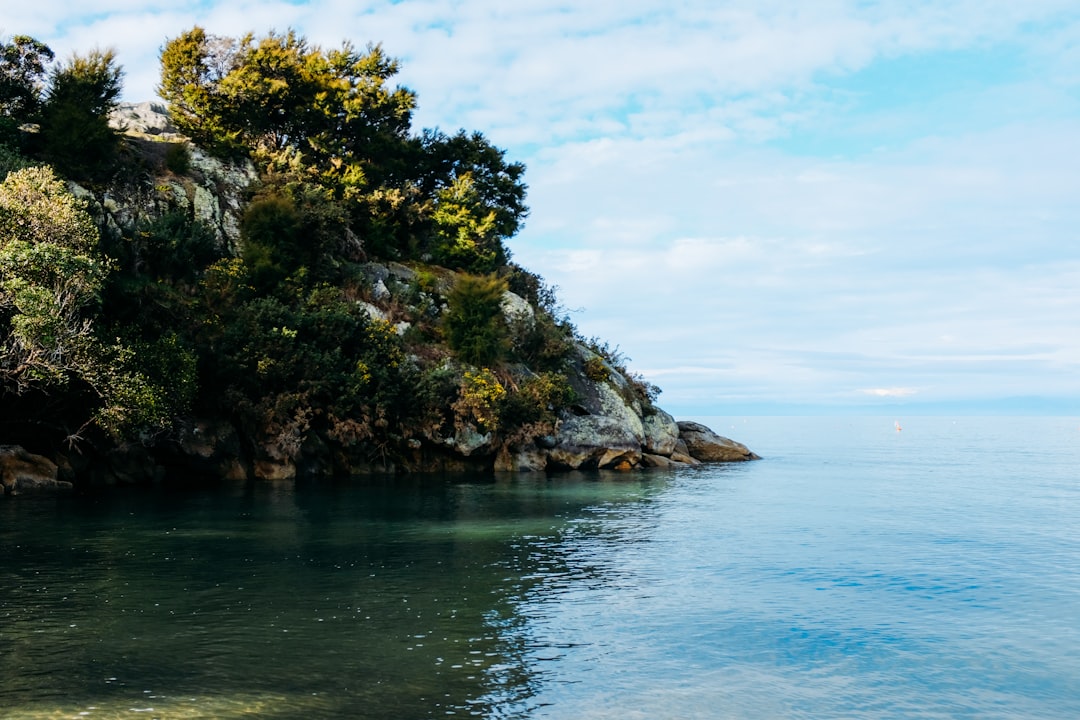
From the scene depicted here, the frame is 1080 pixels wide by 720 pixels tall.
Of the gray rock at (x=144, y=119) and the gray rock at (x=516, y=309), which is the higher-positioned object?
the gray rock at (x=144, y=119)

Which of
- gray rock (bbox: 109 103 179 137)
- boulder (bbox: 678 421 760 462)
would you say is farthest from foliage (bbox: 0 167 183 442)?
boulder (bbox: 678 421 760 462)

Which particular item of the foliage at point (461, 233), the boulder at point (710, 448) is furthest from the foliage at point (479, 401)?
the boulder at point (710, 448)

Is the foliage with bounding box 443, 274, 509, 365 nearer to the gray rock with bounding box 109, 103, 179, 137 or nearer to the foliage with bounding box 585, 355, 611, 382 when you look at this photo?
the foliage with bounding box 585, 355, 611, 382

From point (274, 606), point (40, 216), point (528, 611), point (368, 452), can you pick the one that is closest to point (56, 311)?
point (40, 216)

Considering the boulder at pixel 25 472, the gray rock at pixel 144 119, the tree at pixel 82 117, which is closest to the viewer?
the boulder at pixel 25 472

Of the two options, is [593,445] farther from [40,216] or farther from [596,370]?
[40,216]

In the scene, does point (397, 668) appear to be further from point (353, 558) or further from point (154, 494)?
point (154, 494)

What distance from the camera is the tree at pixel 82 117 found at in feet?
160

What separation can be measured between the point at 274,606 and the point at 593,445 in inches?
1562

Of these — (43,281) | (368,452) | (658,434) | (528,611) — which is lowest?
(528,611)

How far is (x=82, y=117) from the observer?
49344mm

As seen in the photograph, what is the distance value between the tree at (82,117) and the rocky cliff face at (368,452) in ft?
5.68

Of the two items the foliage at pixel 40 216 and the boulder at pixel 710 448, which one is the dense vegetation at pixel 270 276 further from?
the boulder at pixel 710 448

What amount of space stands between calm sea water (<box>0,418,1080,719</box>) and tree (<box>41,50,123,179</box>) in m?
24.3
